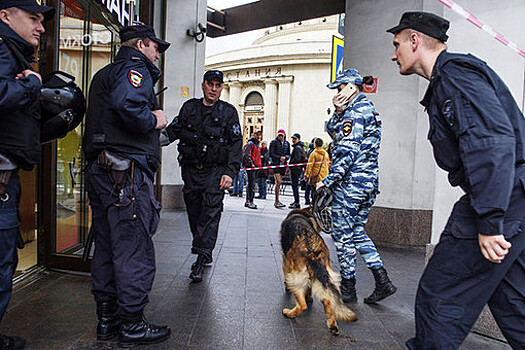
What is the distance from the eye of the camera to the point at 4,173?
235 cm

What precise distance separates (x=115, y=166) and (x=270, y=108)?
27810mm

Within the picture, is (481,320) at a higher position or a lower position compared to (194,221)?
lower

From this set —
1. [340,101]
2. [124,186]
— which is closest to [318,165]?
[340,101]

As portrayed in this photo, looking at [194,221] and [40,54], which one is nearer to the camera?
[40,54]

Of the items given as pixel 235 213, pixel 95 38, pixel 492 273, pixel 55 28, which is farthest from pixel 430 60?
pixel 235 213

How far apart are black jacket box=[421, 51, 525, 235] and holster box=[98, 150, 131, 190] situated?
6.32 feet

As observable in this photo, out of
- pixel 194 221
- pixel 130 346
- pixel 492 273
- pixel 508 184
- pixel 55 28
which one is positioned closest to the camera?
pixel 508 184

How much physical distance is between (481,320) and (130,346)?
104 inches

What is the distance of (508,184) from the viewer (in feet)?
5.55

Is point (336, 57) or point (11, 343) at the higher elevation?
point (336, 57)

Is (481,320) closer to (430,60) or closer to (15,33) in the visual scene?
(430,60)

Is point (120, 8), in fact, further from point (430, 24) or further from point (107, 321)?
point (430, 24)

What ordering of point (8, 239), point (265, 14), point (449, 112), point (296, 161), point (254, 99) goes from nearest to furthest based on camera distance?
1. point (449, 112)
2. point (8, 239)
3. point (265, 14)
4. point (296, 161)
5. point (254, 99)

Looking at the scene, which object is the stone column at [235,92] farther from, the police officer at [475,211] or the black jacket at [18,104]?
the police officer at [475,211]
